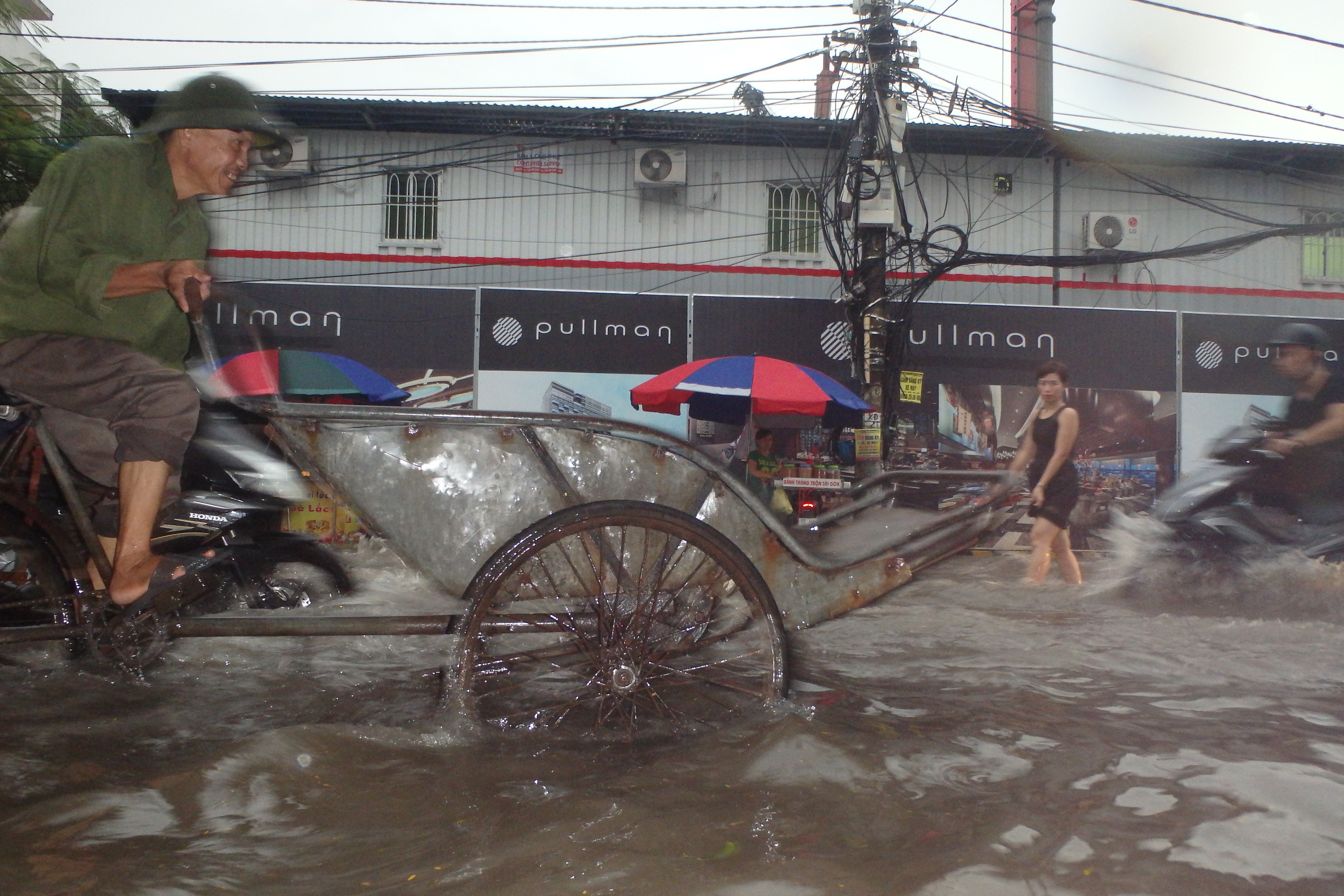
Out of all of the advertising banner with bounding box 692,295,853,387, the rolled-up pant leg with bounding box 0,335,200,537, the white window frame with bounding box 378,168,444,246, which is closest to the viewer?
the rolled-up pant leg with bounding box 0,335,200,537

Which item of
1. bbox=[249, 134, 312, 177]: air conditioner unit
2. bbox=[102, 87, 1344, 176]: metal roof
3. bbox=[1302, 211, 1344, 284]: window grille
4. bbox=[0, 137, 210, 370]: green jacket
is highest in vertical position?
bbox=[102, 87, 1344, 176]: metal roof

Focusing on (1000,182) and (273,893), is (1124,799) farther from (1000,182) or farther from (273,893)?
(1000,182)

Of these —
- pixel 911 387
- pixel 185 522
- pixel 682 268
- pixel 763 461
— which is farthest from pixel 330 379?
pixel 682 268

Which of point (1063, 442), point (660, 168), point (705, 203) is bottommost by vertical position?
point (1063, 442)

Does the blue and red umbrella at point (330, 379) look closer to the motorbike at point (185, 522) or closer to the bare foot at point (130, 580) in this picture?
the motorbike at point (185, 522)

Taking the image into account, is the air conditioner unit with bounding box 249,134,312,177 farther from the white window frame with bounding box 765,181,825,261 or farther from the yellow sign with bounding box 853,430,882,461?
the yellow sign with bounding box 853,430,882,461

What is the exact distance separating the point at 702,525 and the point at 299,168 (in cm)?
1259

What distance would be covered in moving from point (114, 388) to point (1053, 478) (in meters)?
5.49

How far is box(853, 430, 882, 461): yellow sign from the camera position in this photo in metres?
9.83

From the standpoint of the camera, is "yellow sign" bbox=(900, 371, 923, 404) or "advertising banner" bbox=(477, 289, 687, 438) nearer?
"yellow sign" bbox=(900, 371, 923, 404)

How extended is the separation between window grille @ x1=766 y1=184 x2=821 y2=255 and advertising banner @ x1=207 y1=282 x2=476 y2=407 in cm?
469

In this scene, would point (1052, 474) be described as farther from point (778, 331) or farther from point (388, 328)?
point (388, 328)

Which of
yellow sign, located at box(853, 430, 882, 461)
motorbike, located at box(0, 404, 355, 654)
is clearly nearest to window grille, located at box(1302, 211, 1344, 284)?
yellow sign, located at box(853, 430, 882, 461)

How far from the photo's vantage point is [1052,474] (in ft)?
19.8
